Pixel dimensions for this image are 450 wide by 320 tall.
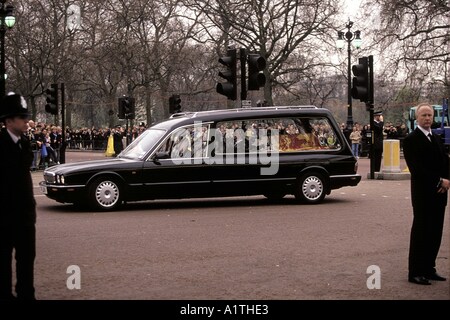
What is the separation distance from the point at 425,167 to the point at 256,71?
1110 centimetres

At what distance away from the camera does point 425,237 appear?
7.44m

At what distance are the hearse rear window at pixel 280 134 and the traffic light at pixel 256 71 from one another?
2.76m

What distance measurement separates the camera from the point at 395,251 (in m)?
9.43

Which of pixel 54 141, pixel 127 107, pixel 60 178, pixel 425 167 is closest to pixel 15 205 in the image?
pixel 425 167

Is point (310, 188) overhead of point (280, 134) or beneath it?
beneath

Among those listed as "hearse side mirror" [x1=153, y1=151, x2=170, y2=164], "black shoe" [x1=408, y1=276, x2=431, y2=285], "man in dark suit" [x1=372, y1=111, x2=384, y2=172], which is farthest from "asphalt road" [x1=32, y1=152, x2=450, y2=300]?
"man in dark suit" [x1=372, y1=111, x2=384, y2=172]

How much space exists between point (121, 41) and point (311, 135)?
3258cm

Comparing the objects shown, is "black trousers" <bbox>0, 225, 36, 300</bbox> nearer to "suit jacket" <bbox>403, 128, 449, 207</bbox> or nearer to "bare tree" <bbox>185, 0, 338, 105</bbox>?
"suit jacket" <bbox>403, 128, 449, 207</bbox>

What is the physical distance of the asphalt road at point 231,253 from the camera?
23.4 ft

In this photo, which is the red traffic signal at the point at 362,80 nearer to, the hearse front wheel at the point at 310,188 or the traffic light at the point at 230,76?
the traffic light at the point at 230,76

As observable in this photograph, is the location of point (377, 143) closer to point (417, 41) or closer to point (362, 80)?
point (362, 80)

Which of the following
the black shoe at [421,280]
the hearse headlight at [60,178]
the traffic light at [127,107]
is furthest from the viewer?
the traffic light at [127,107]

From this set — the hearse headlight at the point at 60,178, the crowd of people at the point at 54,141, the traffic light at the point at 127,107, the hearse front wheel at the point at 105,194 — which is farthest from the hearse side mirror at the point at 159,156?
the traffic light at the point at 127,107

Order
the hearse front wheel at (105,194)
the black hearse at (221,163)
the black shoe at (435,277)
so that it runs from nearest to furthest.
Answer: the black shoe at (435,277) → the hearse front wheel at (105,194) → the black hearse at (221,163)
